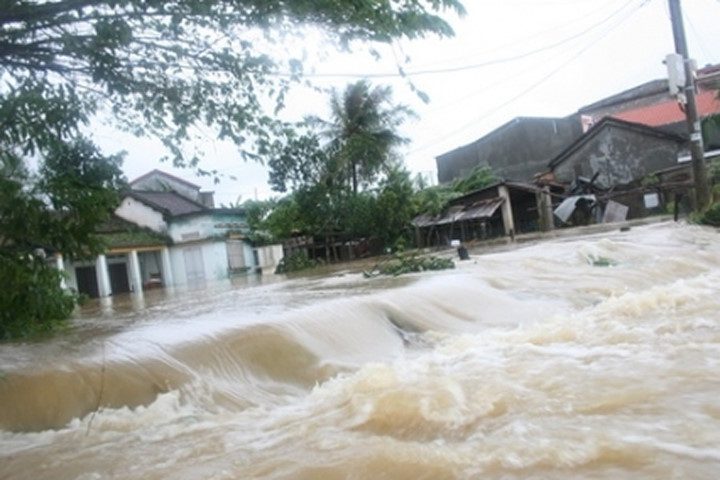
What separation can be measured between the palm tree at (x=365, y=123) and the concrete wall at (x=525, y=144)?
11076mm

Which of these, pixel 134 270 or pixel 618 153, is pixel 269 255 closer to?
pixel 134 270

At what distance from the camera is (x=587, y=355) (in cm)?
439

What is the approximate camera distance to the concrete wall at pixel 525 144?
3672 centimetres

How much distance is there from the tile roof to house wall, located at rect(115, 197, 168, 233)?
15.2 inches

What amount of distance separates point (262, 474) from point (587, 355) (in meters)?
2.73

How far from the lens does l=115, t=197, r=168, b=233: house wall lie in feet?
98.0

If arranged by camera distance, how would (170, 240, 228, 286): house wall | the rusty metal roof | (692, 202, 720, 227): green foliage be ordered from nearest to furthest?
(692, 202, 720, 227): green foliage < the rusty metal roof < (170, 240, 228, 286): house wall

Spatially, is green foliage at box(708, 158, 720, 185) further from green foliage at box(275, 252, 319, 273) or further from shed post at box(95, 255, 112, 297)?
shed post at box(95, 255, 112, 297)

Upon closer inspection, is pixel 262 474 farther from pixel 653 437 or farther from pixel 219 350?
pixel 219 350

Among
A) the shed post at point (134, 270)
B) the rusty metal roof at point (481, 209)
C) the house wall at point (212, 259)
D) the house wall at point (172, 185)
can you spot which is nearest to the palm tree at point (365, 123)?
the rusty metal roof at point (481, 209)

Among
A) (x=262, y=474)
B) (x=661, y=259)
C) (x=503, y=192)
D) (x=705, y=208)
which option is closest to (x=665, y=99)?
(x=503, y=192)

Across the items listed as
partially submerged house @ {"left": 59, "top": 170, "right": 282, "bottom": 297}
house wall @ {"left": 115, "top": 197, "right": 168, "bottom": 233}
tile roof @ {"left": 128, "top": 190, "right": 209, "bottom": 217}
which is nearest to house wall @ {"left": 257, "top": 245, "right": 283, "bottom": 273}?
partially submerged house @ {"left": 59, "top": 170, "right": 282, "bottom": 297}

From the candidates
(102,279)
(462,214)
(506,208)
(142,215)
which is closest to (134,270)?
(102,279)

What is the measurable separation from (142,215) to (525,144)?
76.9ft
